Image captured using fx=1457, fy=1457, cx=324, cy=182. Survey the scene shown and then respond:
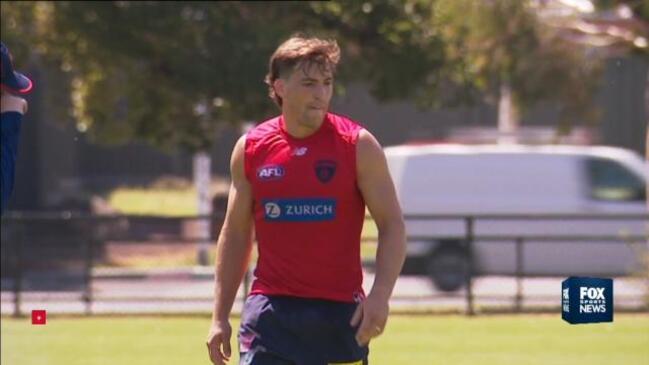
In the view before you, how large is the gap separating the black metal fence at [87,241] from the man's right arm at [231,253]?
1134cm

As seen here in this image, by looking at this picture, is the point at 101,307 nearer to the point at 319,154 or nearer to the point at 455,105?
the point at 455,105

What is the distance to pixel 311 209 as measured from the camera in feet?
18.0

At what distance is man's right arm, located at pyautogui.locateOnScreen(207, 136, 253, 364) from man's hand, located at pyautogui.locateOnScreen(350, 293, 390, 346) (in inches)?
24.2

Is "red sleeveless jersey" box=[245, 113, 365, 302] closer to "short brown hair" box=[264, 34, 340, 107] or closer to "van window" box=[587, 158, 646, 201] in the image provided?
"short brown hair" box=[264, 34, 340, 107]

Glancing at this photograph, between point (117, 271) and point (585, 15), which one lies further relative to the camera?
point (585, 15)

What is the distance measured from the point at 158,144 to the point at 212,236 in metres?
1.88

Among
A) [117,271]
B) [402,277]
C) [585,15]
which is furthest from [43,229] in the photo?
[585,15]

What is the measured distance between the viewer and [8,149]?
4.39 meters

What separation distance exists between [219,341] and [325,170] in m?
0.82

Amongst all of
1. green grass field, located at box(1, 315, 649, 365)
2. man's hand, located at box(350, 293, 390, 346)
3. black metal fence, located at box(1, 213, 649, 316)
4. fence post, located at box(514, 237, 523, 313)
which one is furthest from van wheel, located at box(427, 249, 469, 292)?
man's hand, located at box(350, 293, 390, 346)

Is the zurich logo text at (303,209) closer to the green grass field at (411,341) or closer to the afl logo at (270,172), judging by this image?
the afl logo at (270,172)

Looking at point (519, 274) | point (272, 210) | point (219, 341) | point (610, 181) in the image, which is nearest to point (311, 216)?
point (272, 210)

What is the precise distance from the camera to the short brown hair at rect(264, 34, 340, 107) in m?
5.47

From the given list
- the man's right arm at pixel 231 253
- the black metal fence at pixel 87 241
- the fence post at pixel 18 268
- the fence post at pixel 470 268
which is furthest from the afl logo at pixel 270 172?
the fence post at pixel 470 268
